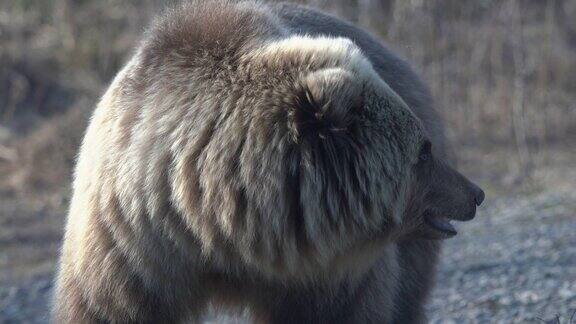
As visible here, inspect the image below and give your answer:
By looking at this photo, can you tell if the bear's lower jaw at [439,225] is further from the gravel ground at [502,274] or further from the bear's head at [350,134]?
the gravel ground at [502,274]

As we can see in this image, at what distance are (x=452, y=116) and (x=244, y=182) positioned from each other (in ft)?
38.5

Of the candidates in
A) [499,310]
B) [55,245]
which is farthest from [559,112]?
[499,310]

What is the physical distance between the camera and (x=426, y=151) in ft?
15.3

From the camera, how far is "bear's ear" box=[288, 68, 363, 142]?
4219 millimetres

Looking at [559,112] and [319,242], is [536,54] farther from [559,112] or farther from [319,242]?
[319,242]

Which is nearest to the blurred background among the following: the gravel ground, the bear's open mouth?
the gravel ground

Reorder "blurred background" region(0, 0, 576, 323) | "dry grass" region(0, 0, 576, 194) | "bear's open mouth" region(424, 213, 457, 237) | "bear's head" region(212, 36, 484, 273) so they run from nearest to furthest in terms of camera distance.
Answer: "bear's head" region(212, 36, 484, 273)
"bear's open mouth" region(424, 213, 457, 237)
"blurred background" region(0, 0, 576, 323)
"dry grass" region(0, 0, 576, 194)

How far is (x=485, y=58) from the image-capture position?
16.8m

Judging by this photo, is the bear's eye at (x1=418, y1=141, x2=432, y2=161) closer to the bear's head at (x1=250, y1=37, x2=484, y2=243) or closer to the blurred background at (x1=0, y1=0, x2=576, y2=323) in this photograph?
the bear's head at (x1=250, y1=37, x2=484, y2=243)

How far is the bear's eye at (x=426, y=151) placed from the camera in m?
4.63

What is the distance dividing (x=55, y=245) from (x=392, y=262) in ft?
20.2

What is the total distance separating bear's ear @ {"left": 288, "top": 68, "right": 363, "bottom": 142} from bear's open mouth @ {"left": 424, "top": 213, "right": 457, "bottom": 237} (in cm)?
74

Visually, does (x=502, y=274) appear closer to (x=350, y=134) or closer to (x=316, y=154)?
(x=350, y=134)

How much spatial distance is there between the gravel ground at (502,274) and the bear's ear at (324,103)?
7.52 feet
